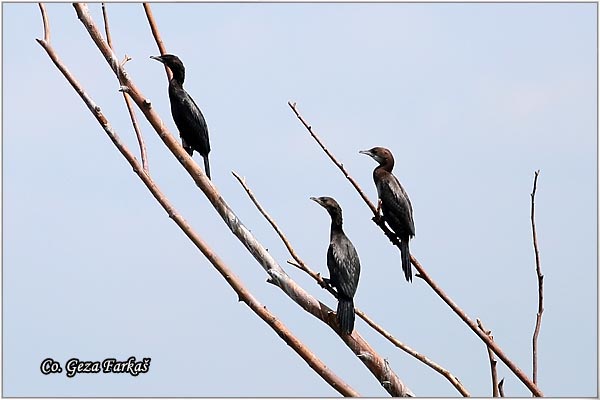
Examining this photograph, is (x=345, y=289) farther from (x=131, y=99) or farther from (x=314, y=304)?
(x=131, y=99)

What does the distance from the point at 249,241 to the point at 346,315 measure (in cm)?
38

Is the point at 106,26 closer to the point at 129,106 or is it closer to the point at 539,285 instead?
the point at 129,106

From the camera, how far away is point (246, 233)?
7.32 feet

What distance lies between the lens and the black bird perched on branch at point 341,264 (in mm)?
2393

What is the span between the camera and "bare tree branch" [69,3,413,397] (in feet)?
7.27

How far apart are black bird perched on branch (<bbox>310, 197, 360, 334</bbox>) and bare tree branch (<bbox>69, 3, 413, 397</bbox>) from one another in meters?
0.08

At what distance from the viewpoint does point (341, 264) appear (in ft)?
9.11

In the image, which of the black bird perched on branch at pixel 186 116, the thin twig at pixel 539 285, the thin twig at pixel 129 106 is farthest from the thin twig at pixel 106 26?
the thin twig at pixel 539 285

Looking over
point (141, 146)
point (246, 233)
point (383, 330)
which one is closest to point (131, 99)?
point (141, 146)

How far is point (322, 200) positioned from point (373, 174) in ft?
3.06

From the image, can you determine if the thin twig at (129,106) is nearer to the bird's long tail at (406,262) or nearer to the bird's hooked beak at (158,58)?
the bird's hooked beak at (158,58)

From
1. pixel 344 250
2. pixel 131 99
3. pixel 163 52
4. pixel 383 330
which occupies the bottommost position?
pixel 383 330

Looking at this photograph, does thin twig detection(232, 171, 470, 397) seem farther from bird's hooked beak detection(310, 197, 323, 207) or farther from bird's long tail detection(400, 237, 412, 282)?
bird's long tail detection(400, 237, 412, 282)

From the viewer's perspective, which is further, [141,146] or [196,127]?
[196,127]
